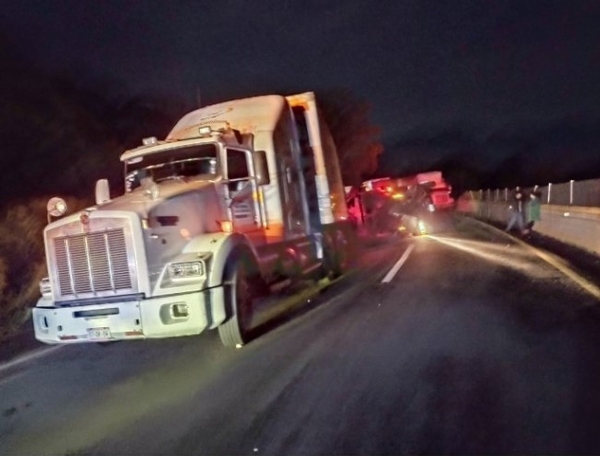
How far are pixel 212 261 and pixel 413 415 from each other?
4072 mm

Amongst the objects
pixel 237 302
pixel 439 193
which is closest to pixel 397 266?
pixel 237 302

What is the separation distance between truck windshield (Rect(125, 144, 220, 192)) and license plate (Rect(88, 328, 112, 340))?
2956mm

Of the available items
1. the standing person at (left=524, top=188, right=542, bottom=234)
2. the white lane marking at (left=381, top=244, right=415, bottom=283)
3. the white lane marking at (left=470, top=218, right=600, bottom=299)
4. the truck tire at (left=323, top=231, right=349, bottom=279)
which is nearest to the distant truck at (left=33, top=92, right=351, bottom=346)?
the truck tire at (left=323, top=231, right=349, bottom=279)

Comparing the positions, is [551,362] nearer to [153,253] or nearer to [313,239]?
[153,253]

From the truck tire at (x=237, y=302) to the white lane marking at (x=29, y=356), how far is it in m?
2.88

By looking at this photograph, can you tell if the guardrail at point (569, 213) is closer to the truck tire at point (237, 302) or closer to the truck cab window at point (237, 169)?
the truck cab window at point (237, 169)

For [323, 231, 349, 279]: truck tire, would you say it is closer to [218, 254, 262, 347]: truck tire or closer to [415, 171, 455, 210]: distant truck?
[218, 254, 262, 347]: truck tire

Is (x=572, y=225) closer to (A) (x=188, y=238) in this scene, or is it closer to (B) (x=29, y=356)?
(A) (x=188, y=238)

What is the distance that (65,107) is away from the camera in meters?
29.3

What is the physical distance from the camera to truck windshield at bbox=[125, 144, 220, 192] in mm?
12484

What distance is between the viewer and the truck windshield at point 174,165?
12.5 metres

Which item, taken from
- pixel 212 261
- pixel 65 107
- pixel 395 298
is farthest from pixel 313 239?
pixel 65 107

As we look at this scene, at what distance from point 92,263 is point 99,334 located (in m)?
0.91

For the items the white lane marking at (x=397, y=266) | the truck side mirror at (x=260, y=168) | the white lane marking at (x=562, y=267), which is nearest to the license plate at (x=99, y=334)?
the truck side mirror at (x=260, y=168)
